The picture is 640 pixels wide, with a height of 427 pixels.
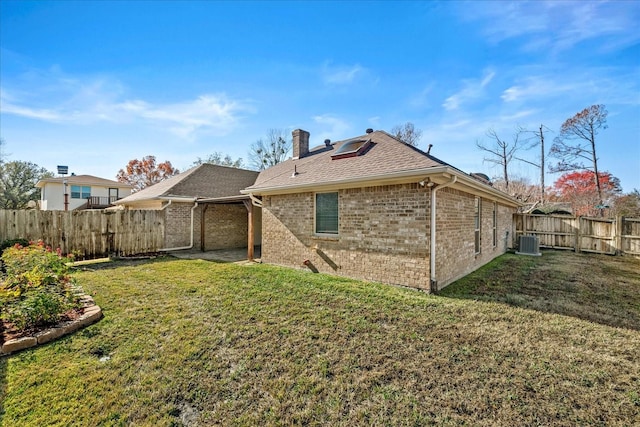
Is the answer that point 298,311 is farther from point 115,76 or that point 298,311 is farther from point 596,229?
point 596,229

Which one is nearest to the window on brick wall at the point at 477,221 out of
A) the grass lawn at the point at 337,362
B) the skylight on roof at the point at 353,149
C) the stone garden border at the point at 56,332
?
the grass lawn at the point at 337,362

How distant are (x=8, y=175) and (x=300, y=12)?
133 ft

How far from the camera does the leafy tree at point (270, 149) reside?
1167 inches

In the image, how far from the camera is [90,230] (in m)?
9.87

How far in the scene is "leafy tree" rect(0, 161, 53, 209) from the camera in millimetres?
28938

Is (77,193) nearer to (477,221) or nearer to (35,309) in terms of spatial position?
(35,309)

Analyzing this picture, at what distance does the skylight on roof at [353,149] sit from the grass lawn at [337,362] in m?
4.47

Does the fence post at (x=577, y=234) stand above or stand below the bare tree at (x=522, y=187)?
below

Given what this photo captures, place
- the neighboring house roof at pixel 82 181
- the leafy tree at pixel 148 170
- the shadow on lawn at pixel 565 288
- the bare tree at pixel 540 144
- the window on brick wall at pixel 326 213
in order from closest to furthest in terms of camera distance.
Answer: the shadow on lawn at pixel 565 288
the window on brick wall at pixel 326 213
the bare tree at pixel 540 144
the neighboring house roof at pixel 82 181
the leafy tree at pixel 148 170

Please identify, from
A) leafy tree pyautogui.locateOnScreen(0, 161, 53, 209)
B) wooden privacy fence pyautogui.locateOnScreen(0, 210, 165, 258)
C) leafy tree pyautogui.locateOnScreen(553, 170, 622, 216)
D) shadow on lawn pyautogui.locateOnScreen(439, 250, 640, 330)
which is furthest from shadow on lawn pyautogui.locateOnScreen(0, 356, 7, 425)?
leafy tree pyautogui.locateOnScreen(0, 161, 53, 209)

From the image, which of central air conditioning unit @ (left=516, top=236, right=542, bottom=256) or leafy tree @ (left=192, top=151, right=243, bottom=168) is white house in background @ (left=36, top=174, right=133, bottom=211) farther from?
central air conditioning unit @ (left=516, top=236, right=542, bottom=256)

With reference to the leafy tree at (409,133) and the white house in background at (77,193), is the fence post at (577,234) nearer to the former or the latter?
the leafy tree at (409,133)

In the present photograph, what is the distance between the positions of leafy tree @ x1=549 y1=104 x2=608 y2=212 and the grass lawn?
20624 mm

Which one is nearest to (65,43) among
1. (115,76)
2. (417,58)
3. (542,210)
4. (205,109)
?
(115,76)
